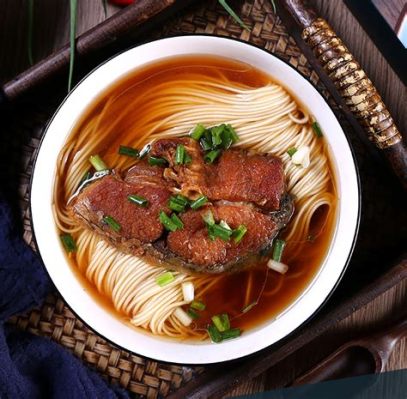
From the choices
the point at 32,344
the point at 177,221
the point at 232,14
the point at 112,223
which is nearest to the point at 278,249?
the point at 177,221

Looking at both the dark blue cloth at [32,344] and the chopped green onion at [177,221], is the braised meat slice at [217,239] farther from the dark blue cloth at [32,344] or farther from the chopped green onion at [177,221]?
the dark blue cloth at [32,344]

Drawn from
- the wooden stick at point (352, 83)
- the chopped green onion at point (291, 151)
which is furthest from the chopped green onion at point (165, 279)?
the wooden stick at point (352, 83)

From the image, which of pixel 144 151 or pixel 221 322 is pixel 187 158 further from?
pixel 221 322

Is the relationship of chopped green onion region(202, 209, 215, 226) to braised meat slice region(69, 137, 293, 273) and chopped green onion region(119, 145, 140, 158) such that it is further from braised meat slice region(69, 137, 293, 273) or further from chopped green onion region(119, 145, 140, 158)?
chopped green onion region(119, 145, 140, 158)

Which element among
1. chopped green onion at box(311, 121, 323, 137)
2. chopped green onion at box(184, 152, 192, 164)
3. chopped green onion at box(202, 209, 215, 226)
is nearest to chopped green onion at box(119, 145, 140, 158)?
chopped green onion at box(184, 152, 192, 164)

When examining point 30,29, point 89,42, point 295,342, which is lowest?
point 295,342

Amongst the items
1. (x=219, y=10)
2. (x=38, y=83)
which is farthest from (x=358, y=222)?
(x=38, y=83)
